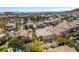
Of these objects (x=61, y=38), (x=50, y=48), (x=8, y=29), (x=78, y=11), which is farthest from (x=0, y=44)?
(x=78, y=11)

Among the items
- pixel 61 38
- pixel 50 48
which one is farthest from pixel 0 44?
pixel 61 38
